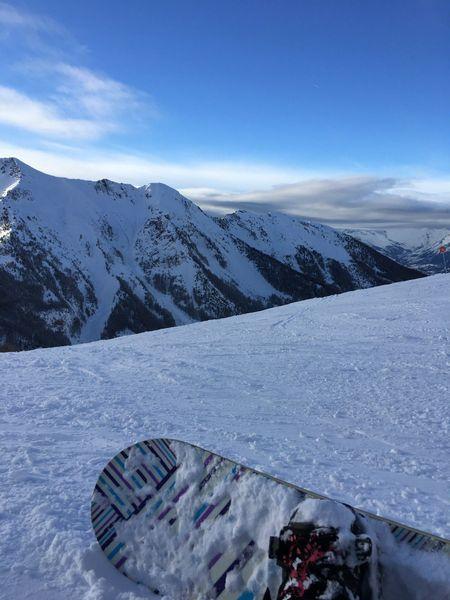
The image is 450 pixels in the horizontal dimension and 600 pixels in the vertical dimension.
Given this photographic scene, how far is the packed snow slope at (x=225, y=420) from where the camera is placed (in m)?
4.08

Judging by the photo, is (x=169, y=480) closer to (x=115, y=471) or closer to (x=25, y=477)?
(x=115, y=471)

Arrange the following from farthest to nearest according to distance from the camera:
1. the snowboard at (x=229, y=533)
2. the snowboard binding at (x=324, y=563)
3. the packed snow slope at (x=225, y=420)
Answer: the packed snow slope at (x=225, y=420), the snowboard at (x=229, y=533), the snowboard binding at (x=324, y=563)

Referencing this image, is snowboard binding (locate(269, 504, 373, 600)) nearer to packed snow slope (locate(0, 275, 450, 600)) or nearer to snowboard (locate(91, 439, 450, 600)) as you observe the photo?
snowboard (locate(91, 439, 450, 600))

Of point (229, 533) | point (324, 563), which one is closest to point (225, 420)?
point (229, 533)

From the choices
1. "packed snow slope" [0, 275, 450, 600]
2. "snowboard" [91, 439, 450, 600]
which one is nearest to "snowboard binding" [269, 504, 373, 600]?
"snowboard" [91, 439, 450, 600]

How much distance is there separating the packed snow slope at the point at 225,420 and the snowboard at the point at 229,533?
31 centimetres

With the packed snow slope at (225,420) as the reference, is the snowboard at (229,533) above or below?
above

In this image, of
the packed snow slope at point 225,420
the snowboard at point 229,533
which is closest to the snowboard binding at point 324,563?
the snowboard at point 229,533

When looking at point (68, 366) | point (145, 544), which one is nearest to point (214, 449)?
point (145, 544)

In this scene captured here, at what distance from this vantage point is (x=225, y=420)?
25.9 feet

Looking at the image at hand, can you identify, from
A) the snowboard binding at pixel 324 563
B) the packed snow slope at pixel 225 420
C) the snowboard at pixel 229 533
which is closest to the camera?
the snowboard binding at pixel 324 563

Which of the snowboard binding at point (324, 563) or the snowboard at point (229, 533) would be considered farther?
the snowboard at point (229, 533)

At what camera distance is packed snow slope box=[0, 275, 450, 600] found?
13.4 feet

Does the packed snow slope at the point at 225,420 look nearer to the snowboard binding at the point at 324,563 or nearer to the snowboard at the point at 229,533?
the snowboard at the point at 229,533
